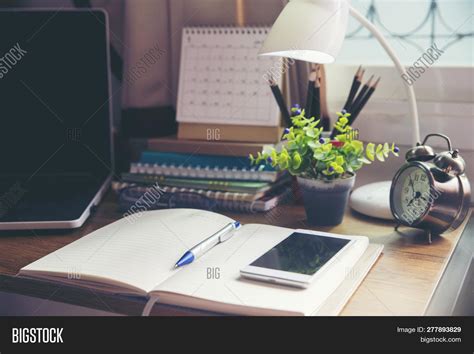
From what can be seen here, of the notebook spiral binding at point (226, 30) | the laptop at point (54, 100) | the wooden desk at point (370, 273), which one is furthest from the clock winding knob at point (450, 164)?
the laptop at point (54, 100)

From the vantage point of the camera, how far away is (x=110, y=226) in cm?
104

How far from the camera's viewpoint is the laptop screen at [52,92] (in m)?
1.27

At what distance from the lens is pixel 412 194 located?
1022 millimetres

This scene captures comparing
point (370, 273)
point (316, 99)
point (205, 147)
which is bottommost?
point (370, 273)

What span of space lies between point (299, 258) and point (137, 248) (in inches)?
9.5

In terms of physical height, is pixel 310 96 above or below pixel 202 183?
above

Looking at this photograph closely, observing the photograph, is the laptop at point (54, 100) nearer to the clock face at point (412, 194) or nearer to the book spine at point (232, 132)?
the book spine at point (232, 132)

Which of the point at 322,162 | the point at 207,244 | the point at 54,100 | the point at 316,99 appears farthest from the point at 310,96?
the point at 54,100

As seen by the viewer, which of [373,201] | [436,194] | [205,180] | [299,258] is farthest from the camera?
[205,180]

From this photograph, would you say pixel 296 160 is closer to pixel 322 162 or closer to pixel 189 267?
pixel 322 162

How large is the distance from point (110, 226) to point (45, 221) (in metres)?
0.11

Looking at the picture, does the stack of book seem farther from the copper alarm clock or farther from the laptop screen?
the copper alarm clock

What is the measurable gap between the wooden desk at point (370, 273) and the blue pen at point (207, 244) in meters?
0.10
